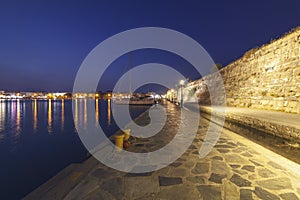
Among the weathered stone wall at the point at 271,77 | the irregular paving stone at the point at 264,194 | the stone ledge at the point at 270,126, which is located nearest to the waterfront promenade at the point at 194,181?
the irregular paving stone at the point at 264,194

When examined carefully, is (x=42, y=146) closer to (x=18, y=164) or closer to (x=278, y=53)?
(x=18, y=164)

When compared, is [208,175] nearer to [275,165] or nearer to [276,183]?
[276,183]

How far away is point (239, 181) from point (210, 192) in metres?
0.65

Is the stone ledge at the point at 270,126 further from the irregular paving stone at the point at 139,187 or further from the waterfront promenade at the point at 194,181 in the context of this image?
the irregular paving stone at the point at 139,187

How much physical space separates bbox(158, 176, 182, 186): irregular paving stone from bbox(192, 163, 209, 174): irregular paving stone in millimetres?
445

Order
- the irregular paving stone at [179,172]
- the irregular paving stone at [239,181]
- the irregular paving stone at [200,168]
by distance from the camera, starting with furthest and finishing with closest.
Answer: the irregular paving stone at [200,168] → the irregular paving stone at [179,172] → the irregular paving stone at [239,181]

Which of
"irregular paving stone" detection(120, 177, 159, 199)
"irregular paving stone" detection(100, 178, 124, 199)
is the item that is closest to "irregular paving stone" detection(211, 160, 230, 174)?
"irregular paving stone" detection(120, 177, 159, 199)

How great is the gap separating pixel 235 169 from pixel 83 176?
116 inches

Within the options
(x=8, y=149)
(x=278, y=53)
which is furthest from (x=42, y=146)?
(x=278, y=53)

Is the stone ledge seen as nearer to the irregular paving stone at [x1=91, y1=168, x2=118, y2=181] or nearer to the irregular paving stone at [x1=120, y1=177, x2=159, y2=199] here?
the irregular paving stone at [x1=120, y1=177, x2=159, y2=199]

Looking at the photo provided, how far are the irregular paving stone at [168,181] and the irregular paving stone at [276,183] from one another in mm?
1305

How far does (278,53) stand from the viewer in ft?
31.5

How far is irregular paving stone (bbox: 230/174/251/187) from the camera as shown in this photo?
2598 mm

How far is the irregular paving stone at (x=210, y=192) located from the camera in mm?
2301
